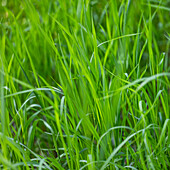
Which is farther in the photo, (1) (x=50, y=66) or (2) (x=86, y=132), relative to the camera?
(1) (x=50, y=66)

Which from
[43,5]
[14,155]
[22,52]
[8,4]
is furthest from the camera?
[8,4]

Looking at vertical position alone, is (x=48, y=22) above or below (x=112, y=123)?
above

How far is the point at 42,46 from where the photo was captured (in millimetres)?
1649

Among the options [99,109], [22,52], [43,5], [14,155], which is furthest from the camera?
[43,5]

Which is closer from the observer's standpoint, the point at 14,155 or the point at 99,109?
the point at 99,109

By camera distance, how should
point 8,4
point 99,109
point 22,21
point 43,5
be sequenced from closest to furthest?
point 99,109, point 43,5, point 22,21, point 8,4

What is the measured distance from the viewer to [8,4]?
7.41ft

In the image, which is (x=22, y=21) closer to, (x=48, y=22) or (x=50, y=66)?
(x=48, y=22)

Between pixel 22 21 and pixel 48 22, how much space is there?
0.45 meters

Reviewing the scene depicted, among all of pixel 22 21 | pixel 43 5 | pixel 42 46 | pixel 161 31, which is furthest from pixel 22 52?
pixel 161 31

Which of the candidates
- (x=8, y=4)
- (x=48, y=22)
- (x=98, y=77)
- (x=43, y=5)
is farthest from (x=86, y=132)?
(x=8, y=4)

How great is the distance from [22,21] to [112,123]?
1380mm

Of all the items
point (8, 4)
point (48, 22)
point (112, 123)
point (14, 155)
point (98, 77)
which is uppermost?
point (8, 4)

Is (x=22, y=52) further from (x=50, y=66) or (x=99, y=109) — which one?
(x=99, y=109)
